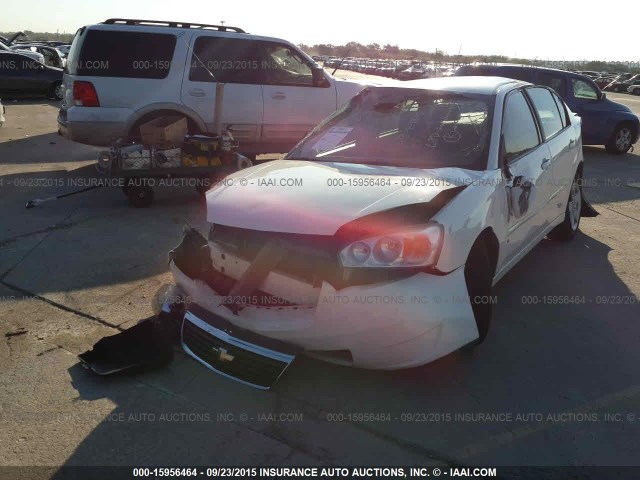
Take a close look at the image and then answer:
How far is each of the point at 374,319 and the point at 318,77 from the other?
248 inches

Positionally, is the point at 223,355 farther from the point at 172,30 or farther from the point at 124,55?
the point at 172,30

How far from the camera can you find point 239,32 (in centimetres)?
833

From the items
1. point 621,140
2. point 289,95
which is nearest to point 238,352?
point 289,95

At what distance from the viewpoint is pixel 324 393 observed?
3.19m

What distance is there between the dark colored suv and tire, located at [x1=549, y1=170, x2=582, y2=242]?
18.3 ft

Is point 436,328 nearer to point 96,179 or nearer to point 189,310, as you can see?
point 189,310

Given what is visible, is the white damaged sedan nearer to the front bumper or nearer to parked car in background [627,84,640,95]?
the front bumper

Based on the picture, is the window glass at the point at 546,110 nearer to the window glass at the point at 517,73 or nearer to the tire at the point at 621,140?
the window glass at the point at 517,73

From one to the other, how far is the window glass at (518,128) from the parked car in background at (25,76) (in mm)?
15626

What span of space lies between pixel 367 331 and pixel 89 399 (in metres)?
1.50

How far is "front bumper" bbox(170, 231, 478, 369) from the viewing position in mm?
2914

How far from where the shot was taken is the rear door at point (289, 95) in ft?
27.3

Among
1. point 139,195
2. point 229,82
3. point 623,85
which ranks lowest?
point 139,195

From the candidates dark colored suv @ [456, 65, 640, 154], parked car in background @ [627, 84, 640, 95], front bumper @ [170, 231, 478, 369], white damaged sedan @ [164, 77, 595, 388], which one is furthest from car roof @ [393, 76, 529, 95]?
parked car in background @ [627, 84, 640, 95]
